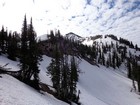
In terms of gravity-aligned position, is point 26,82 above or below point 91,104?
above

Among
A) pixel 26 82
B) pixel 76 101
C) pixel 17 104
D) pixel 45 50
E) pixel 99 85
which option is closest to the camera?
pixel 17 104

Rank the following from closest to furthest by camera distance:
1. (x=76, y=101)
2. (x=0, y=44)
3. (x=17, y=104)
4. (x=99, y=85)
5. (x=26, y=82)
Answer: (x=17, y=104), (x=26, y=82), (x=76, y=101), (x=0, y=44), (x=99, y=85)

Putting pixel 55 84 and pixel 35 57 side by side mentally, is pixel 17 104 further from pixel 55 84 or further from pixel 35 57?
pixel 55 84

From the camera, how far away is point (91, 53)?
506 ft

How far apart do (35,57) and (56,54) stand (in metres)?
9.55

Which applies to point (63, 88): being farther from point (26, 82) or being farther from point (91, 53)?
point (91, 53)

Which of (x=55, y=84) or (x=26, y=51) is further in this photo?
(x=55, y=84)

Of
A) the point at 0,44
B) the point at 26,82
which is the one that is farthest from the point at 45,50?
the point at 26,82

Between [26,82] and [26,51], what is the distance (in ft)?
21.5

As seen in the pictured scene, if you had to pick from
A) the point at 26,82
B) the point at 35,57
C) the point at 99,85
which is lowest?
the point at 99,85

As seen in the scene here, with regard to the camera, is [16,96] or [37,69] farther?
[37,69]

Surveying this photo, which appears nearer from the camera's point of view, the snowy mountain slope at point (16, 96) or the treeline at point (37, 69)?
the snowy mountain slope at point (16, 96)

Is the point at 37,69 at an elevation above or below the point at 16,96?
above

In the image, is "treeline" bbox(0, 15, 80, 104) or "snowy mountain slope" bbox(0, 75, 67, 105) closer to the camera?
"snowy mountain slope" bbox(0, 75, 67, 105)
